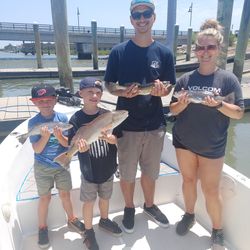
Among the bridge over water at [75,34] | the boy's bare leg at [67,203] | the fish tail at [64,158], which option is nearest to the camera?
the fish tail at [64,158]

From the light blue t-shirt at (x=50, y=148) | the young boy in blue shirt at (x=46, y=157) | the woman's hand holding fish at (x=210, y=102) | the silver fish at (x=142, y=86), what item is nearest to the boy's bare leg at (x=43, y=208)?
the young boy in blue shirt at (x=46, y=157)

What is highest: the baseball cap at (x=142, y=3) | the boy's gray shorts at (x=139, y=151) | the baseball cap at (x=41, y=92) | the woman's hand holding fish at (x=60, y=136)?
the baseball cap at (x=142, y=3)

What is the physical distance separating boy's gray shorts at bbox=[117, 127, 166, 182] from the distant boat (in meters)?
0.49

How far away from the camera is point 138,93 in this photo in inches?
99.5

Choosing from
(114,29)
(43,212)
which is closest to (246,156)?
(43,212)

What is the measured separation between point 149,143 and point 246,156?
5236mm

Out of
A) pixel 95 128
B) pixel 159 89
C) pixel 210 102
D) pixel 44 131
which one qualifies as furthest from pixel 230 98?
pixel 44 131

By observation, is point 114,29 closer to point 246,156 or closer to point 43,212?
point 246,156

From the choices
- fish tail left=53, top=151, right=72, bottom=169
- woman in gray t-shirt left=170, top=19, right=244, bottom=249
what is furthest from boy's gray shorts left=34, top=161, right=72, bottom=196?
woman in gray t-shirt left=170, top=19, right=244, bottom=249

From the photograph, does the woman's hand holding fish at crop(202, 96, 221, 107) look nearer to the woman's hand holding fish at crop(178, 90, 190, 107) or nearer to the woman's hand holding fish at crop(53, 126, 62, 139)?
the woman's hand holding fish at crop(178, 90, 190, 107)

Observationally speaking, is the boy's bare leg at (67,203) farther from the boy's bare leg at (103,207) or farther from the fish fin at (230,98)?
the fish fin at (230,98)

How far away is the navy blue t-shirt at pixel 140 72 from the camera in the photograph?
2691mm

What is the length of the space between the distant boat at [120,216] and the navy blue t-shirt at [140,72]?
91 centimetres

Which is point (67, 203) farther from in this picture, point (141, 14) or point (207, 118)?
point (141, 14)
